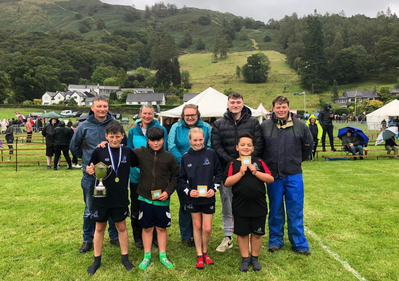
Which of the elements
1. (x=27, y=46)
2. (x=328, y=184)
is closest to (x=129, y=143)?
(x=328, y=184)

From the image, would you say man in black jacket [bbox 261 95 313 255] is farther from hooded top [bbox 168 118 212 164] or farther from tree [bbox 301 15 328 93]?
tree [bbox 301 15 328 93]

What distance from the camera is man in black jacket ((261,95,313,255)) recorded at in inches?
141

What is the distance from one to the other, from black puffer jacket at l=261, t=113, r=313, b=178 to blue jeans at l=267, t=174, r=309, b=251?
5.4 inches

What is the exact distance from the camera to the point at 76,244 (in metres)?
3.97

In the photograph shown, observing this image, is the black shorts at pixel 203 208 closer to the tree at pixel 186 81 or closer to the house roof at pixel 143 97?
the house roof at pixel 143 97

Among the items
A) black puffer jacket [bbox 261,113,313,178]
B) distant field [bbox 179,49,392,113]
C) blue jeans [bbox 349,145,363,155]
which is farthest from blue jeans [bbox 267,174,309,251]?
distant field [bbox 179,49,392,113]

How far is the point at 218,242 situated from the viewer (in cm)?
404

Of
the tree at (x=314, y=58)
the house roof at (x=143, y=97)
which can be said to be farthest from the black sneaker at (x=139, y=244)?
the tree at (x=314, y=58)

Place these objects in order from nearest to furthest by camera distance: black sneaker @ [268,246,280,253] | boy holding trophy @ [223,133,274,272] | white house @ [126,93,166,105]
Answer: boy holding trophy @ [223,133,274,272], black sneaker @ [268,246,280,253], white house @ [126,93,166,105]

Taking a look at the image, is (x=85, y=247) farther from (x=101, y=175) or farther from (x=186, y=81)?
(x=186, y=81)

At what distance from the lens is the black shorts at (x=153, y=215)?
3.26m

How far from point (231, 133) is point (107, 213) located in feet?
6.25

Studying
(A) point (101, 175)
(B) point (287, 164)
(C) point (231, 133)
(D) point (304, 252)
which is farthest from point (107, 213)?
(D) point (304, 252)

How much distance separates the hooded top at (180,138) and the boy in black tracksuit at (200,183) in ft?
1.31
